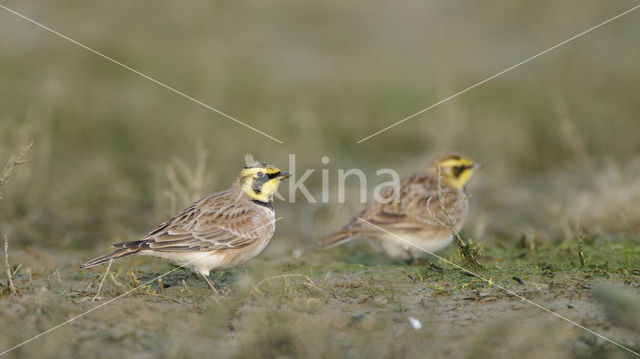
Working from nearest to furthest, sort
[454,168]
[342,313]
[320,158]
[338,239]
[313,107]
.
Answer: [342,313], [338,239], [454,168], [320,158], [313,107]

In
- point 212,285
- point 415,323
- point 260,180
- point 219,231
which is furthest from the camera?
point 260,180

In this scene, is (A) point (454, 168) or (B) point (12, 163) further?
(A) point (454, 168)

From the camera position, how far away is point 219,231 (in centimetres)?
657

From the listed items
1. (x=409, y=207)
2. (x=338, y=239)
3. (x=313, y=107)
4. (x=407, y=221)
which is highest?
(x=313, y=107)

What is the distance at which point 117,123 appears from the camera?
13.0 metres

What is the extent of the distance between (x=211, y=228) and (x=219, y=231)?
87 mm

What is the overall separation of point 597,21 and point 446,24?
3675mm

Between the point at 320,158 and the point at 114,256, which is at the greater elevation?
the point at 320,158

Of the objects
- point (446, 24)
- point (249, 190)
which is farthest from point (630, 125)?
point (249, 190)

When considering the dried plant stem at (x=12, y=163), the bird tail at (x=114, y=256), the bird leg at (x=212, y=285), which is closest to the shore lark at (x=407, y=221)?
the bird leg at (x=212, y=285)

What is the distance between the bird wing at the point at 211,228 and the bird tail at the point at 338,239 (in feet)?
3.04

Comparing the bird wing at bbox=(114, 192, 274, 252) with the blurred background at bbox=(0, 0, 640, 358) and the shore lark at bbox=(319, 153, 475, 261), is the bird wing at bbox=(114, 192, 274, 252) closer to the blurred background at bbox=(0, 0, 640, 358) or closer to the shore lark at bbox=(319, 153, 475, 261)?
the blurred background at bbox=(0, 0, 640, 358)

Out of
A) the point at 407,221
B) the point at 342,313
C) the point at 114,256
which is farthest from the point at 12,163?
the point at 407,221

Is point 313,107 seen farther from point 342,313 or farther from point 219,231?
point 342,313
